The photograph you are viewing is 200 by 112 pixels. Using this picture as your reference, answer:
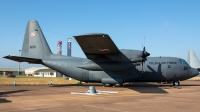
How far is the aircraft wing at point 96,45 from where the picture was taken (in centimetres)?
1869

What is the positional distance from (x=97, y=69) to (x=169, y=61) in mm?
10294

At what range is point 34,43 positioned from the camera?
28094mm

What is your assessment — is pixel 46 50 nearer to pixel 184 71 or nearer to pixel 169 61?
pixel 169 61

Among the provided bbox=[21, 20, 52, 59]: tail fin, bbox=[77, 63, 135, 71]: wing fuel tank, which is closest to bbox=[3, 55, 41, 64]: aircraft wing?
bbox=[21, 20, 52, 59]: tail fin

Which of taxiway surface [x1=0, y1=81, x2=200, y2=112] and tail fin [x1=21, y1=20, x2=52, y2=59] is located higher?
tail fin [x1=21, y1=20, x2=52, y2=59]

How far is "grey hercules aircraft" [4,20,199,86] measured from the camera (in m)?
24.5

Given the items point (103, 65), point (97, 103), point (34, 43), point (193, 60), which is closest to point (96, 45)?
point (103, 65)

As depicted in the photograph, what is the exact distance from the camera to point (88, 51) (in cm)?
2280

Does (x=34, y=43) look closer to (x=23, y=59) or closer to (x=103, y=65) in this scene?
(x=23, y=59)

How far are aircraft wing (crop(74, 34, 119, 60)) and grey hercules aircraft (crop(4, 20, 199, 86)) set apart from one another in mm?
364

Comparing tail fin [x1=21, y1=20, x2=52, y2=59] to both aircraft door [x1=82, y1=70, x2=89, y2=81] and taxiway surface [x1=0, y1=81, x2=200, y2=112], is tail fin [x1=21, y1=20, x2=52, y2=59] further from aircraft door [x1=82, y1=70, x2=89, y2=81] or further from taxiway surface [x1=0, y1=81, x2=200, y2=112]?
taxiway surface [x1=0, y1=81, x2=200, y2=112]

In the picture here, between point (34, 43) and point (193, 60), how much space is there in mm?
52645

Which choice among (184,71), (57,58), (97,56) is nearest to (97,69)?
(97,56)

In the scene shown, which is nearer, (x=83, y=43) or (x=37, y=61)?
(x=83, y=43)
